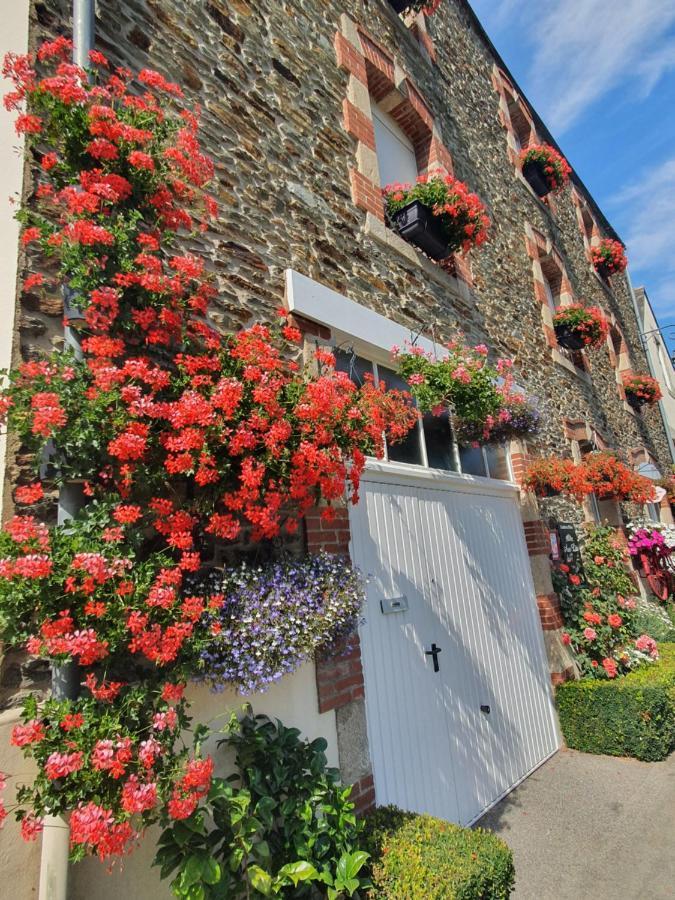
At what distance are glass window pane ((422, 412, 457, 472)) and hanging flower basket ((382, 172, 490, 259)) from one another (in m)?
1.79

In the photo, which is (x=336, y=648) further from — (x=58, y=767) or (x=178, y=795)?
(x=58, y=767)

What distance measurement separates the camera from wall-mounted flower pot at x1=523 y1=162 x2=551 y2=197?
923 centimetres

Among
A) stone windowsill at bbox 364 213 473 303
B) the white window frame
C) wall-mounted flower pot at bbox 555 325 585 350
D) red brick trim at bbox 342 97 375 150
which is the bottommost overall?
the white window frame

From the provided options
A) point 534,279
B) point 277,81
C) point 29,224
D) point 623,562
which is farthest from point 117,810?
point 534,279

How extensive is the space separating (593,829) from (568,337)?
22.9 feet

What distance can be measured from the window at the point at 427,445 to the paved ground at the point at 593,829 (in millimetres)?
2926

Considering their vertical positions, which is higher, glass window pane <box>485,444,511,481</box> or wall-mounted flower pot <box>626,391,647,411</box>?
wall-mounted flower pot <box>626,391,647,411</box>

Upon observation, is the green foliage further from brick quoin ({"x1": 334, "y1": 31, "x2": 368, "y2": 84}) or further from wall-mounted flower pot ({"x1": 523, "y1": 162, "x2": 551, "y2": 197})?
wall-mounted flower pot ({"x1": 523, "y1": 162, "x2": 551, "y2": 197})

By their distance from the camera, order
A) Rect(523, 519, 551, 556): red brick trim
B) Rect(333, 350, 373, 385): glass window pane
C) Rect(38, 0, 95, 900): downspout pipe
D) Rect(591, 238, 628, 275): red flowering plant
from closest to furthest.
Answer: Rect(38, 0, 95, 900): downspout pipe
Rect(333, 350, 373, 385): glass window pane
Rect(523, 519, 551, 556): red brick trim
Rect(591, 238, 628, 275): red flowering plant

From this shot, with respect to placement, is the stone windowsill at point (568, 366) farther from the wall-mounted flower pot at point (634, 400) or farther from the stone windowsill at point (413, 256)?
the wall-mounted flower pot at point (634, 400)

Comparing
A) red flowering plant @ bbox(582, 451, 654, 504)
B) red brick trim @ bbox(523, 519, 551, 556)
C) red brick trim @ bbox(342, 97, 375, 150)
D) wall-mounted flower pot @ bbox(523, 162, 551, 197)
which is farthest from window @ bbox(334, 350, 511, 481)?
wall-mounted flower pot @ bbox(523, 162, 551, 197)

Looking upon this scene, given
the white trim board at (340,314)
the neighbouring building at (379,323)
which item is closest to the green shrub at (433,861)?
the neighbouring building at (379,323)

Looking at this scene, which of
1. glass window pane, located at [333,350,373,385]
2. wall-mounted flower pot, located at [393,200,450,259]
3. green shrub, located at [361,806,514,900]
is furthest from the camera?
wall-mounted flower pot, located at [393,200,450,259]

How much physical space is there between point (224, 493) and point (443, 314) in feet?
12.8
